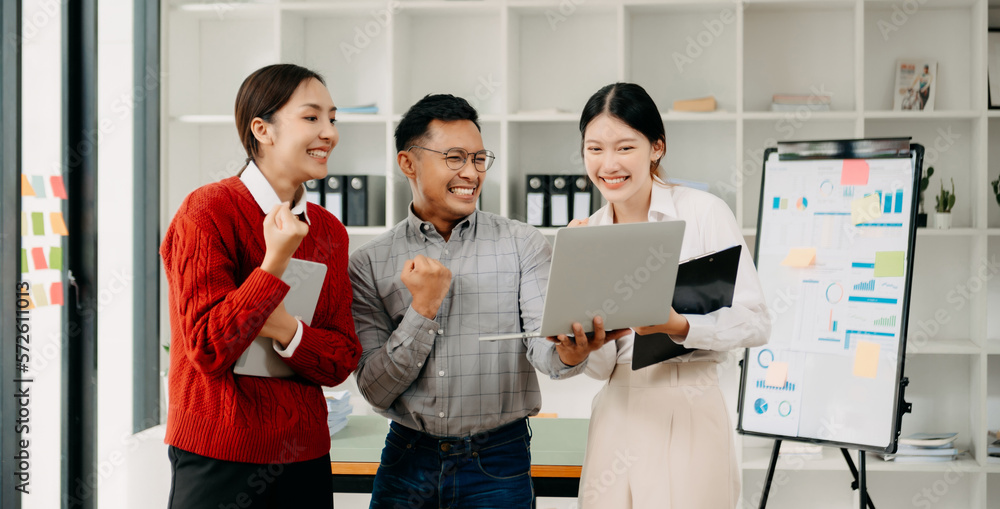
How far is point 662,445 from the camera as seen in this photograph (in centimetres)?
157

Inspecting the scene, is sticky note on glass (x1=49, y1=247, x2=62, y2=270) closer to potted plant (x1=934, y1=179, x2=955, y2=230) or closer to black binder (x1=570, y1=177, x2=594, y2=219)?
black binder (x1=570, y1=177, x2=594, y2=219)

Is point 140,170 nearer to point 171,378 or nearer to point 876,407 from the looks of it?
point 171,378

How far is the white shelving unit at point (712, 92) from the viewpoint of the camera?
10.6 ft

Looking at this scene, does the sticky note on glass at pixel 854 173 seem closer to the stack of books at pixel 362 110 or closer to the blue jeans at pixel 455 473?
the blue jeans at pixel 455 473

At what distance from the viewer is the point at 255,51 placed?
360 centimetres

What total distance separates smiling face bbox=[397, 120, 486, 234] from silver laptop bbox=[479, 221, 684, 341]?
0.37 m

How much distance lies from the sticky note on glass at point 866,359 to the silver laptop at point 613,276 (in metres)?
1.37

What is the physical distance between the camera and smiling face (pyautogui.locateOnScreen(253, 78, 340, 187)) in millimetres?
1337

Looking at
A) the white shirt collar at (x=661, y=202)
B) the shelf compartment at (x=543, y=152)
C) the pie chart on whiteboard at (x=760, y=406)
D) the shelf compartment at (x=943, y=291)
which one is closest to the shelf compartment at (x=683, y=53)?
the shelf compartment at (x=543, y=152)

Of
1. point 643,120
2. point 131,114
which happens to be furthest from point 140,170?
point 643,120

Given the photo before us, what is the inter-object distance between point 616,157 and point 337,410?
1343 millimetres

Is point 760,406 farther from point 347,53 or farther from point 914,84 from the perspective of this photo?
point 347,53

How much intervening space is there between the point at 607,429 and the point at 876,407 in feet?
4.05

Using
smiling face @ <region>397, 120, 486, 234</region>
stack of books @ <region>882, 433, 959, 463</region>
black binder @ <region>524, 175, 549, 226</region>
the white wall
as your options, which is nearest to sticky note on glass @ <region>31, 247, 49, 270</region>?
the white wall
